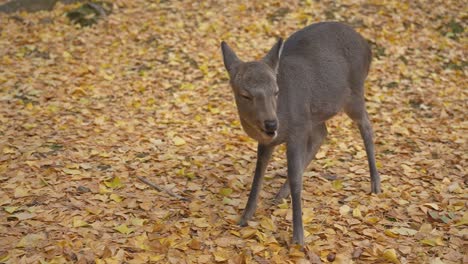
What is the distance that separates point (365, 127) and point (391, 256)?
1.97 m

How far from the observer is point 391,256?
4.53 metres

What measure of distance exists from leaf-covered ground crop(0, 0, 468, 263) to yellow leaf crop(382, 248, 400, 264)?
2 cm

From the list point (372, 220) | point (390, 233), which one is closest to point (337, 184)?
point (372, 220)

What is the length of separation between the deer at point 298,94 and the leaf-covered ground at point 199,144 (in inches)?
19.4

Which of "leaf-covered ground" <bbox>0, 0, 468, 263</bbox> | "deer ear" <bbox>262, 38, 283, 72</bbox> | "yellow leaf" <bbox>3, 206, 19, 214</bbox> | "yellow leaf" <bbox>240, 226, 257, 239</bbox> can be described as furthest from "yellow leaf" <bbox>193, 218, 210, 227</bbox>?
"yellow leaf" <bbox>3, 206, 19, 214</bbox>

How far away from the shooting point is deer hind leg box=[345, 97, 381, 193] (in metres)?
5.93

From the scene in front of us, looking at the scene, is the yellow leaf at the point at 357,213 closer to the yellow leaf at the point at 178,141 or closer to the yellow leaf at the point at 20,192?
the yellow leaf at the point at 178,141

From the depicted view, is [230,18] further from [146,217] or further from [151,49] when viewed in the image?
[146,217]

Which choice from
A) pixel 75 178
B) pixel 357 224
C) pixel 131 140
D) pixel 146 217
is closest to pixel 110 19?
pixel 131 140

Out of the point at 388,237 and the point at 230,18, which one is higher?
the point at 230,18

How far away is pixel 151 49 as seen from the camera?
33.6 ft

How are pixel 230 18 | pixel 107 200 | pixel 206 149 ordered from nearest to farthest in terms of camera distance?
pixel 107 200 < pixel 206 149 < pixel 230 18

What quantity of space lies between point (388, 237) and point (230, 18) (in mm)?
7424

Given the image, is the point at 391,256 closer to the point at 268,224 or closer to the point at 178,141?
the point at 268,224
